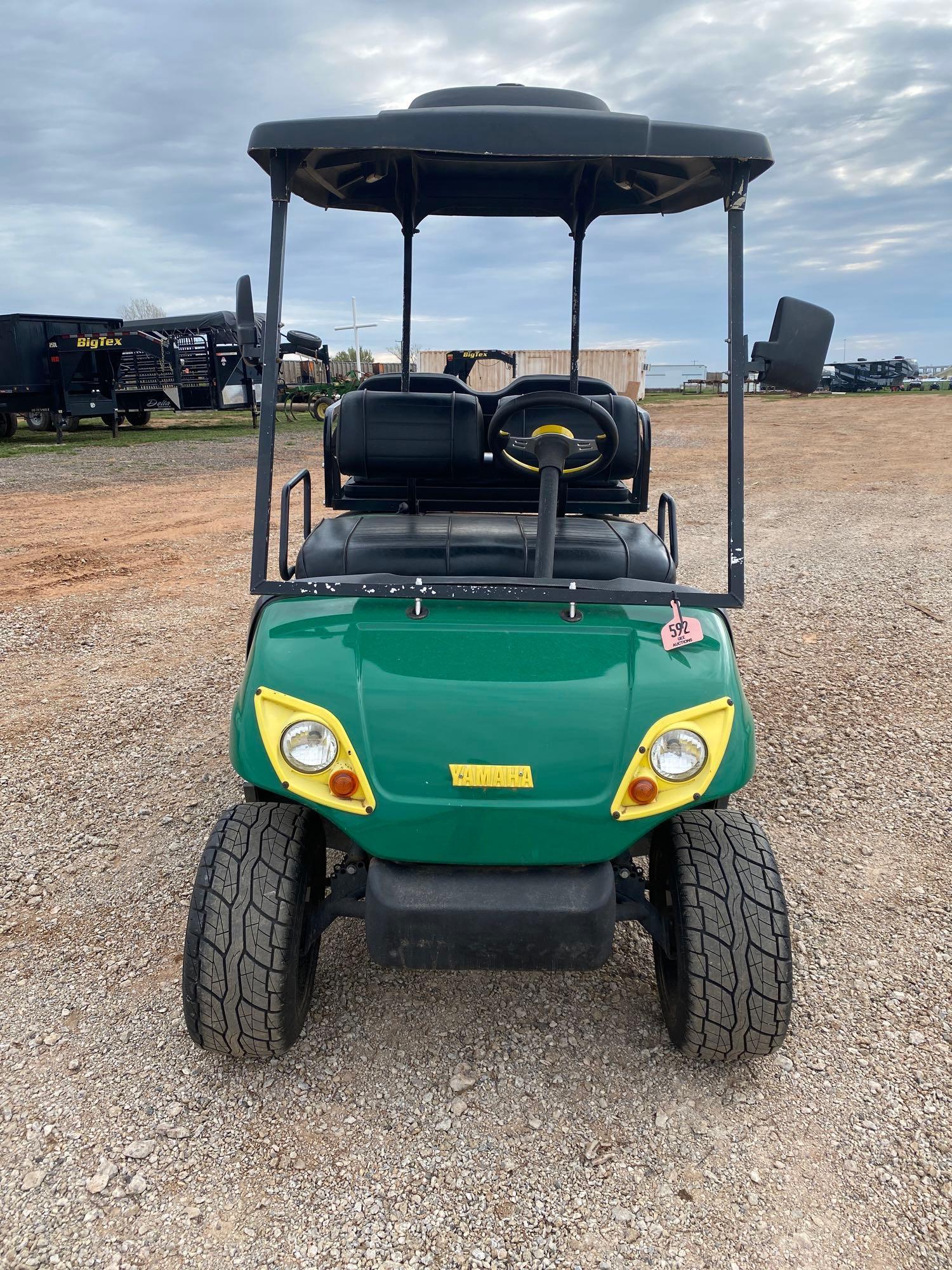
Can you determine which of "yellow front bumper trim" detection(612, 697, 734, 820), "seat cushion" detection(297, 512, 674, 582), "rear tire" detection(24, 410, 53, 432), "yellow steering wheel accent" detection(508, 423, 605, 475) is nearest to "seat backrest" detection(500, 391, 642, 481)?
"yellow steering wheel accent" detection(508, 423, 605, 475)

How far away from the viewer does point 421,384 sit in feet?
12.3

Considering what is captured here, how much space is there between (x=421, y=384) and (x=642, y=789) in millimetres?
2255

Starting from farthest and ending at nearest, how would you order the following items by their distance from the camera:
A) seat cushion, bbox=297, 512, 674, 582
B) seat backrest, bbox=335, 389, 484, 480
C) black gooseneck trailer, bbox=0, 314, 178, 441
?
1. black gooseneck trailer, bbox=0, 314, 178, 441
2. seat backrest, bbox=335, 389, 484, 480
3. seat cushion, bbox=297, 512, 674, 582

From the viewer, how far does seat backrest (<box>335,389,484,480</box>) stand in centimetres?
300

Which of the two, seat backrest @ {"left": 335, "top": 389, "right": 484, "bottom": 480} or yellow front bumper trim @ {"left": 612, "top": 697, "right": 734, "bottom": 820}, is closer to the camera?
yellow front bumper trim @ {"left": 612, "top": 697, "right": 734, "bottom": 820}

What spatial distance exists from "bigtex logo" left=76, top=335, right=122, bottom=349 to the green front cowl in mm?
17864

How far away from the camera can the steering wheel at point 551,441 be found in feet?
8.61

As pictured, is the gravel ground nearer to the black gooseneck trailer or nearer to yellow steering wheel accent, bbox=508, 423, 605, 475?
yellow steering wheel accent, bbox=508, 423, 605, 475

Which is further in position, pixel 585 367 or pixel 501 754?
pixel 585 367

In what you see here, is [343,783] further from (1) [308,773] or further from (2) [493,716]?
(2) [493,716]

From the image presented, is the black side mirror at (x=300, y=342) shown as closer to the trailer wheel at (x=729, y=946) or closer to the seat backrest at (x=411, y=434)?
the seat backrest at (x=411, y=434)

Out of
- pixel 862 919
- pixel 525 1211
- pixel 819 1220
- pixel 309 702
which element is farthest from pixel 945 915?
pixel 309 702

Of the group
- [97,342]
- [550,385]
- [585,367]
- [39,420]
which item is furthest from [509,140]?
[585,367]

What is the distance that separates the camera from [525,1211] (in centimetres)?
197
